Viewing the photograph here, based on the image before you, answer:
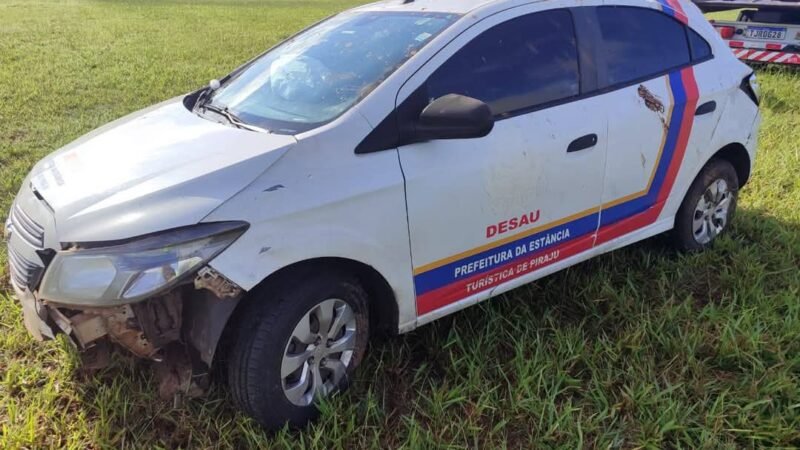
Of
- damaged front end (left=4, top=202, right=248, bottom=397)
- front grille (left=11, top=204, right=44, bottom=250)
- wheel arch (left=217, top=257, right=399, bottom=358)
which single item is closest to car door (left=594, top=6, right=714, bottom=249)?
wheel arch (left=217, top=257, right=399, bottom=358)

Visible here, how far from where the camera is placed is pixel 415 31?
2.85 metres

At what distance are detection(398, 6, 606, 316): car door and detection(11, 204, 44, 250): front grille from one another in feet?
4.40

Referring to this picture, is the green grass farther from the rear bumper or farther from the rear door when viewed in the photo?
the rear bumper

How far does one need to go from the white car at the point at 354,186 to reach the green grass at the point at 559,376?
9.4 inches

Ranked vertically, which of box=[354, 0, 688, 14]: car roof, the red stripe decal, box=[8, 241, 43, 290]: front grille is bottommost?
the red stripe decal

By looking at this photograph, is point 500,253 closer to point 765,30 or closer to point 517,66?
point 517,66

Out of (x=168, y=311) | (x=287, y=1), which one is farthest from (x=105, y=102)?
(x=287, y=1)

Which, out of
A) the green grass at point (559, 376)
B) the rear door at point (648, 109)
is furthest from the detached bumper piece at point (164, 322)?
the rear door at point (648, 109)

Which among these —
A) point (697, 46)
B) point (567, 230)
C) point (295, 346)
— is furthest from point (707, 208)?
point (295, 346)

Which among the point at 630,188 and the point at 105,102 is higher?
the point at 630,188

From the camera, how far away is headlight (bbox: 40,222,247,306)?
6.76ft

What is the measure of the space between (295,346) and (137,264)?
2.15 feet

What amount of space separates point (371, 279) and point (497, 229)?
610 millimetres

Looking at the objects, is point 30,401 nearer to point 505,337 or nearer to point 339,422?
point 339,422
